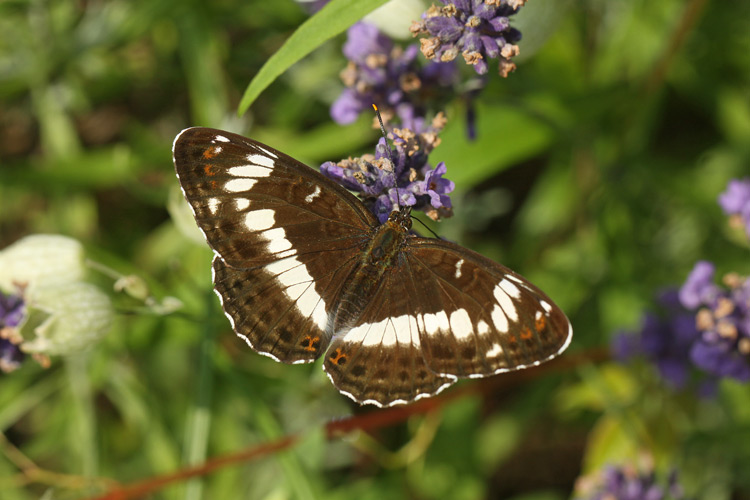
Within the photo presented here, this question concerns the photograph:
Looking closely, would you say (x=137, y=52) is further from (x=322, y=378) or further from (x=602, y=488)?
(x=602, y=488)

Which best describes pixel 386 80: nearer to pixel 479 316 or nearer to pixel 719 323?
pixel 479 316

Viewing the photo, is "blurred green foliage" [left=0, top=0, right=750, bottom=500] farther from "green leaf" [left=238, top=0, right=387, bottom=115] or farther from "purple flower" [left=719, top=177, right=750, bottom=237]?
"green leaf" [left=238, top=0, right=387, bottom=115]

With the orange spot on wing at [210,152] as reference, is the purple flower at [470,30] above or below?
above

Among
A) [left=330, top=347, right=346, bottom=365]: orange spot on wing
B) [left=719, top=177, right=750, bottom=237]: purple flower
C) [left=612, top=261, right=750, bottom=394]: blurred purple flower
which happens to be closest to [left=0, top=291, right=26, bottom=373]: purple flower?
[left=330, top=347, right=346, bottom=365]: orange spot on wing

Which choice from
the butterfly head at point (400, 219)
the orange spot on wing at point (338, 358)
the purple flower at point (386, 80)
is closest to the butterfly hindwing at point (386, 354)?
the orange spot on wing at point (338, 358)

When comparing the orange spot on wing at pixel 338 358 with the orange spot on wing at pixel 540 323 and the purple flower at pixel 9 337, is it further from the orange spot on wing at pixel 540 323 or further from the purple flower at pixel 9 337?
the purple flower at pixel 9 337

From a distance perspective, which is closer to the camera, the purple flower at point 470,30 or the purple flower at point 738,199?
the purple flower at point 470,30
